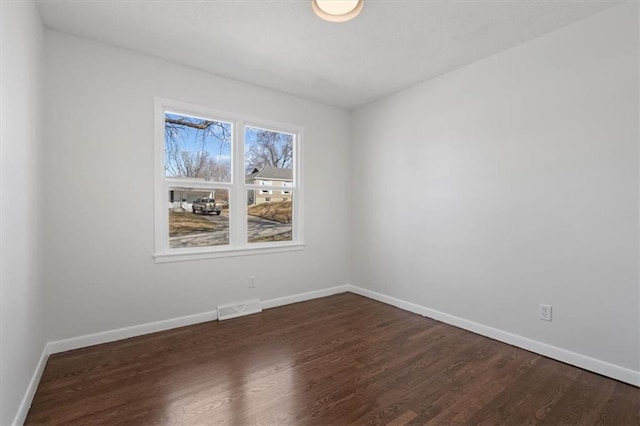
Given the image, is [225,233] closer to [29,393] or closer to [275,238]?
[275,238]

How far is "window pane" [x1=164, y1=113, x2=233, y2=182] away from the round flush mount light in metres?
1.81

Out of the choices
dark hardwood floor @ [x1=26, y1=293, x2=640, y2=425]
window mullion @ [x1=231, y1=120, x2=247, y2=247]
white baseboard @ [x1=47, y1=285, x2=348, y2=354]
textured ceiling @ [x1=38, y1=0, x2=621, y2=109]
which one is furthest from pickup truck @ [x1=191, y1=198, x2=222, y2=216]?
textured ceiling @ [x1=38, y1=0, x2=621, y2=109]

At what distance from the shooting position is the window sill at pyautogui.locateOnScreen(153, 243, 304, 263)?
3.14 meters

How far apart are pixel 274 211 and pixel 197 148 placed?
1.18 m

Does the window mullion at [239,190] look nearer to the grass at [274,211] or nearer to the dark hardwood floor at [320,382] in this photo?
the grass at [274,211]

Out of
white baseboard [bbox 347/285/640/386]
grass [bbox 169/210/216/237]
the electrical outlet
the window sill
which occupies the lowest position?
white baseboard [bbox 347/285/640/386]

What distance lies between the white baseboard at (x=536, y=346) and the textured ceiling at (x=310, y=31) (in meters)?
2.57

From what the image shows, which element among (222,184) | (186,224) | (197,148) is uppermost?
(197,148)

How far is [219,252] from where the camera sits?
3.47m

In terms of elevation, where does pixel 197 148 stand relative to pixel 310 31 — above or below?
below

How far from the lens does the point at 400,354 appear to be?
2.60m

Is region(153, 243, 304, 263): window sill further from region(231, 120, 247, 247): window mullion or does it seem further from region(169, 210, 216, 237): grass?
region(169, 210, 216, 237): grass

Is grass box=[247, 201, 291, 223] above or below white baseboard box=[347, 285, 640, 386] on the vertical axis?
above

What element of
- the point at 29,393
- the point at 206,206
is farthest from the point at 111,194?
the point at 29,393
